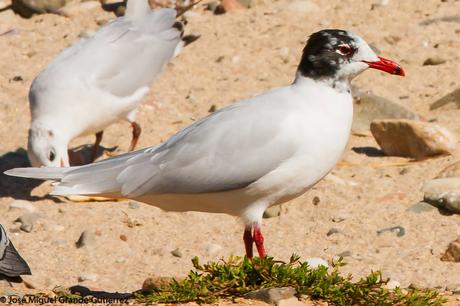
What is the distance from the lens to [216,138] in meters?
6.42

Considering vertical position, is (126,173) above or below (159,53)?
above

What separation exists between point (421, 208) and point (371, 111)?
181cm

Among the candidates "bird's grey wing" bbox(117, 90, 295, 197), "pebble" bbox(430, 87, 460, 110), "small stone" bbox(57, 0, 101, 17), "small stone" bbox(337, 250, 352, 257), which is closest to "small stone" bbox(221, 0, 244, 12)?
"small stone" bbox(57, 0, 101, 17)

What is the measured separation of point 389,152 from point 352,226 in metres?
1.32

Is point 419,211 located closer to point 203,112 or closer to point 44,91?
point 203,112

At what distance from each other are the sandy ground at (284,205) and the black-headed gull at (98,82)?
0.21m

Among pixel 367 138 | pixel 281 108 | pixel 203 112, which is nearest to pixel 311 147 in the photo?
pixel 281 108

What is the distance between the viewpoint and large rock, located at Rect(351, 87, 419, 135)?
31.6 feet

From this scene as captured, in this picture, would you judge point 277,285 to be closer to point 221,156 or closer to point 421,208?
point 221,156

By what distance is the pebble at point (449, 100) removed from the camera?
9773 millimetres

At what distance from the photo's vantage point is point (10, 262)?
7.01m

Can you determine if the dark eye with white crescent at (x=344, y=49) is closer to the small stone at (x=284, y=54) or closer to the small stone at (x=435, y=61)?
the small stone at (x=435, y=61)

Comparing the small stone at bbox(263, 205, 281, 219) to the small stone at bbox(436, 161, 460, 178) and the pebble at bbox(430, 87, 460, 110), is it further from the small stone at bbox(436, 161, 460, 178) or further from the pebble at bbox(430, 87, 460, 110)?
the pebble at bbox(430, 87, 460, 110)

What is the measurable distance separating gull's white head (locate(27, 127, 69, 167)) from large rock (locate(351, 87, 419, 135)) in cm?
249
